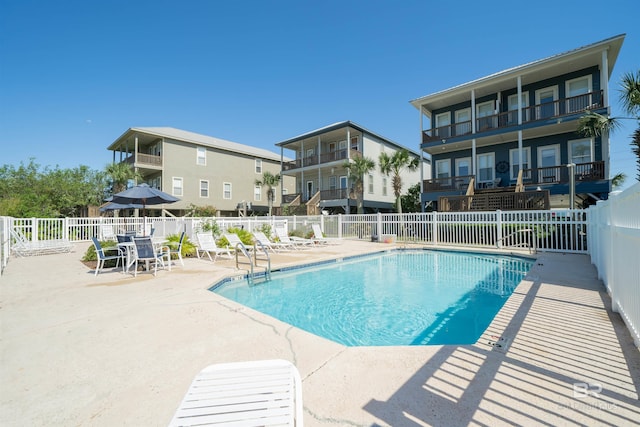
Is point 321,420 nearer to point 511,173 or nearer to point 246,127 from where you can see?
point 511,173

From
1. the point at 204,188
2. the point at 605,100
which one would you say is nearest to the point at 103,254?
the point at 204,188

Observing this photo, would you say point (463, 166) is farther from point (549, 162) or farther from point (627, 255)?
point (627, 255)

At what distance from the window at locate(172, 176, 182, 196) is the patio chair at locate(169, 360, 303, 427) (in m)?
26.6

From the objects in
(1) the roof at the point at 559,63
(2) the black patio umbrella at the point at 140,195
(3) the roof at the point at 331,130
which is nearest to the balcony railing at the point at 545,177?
(1) the roof at the point at 559,63

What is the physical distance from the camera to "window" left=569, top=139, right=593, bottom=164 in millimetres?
15695

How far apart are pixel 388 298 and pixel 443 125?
18.4 metres

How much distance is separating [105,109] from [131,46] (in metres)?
8.97

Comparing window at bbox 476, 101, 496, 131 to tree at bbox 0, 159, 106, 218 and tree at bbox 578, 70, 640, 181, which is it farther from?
tree at bbox 0, 159, 106, 218

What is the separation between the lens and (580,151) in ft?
52.3

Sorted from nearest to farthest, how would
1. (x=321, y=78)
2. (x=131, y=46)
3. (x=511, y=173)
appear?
(x=131, y=46)
(x=511, y=173)
(x=321, y=78)

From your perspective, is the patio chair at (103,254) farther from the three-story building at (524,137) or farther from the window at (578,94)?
the window at (578,94)

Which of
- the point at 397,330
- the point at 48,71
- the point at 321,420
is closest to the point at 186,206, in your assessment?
the point at 48,71

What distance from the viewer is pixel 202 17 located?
13.1 metres

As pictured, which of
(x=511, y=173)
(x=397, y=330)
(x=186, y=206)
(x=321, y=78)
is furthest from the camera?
(x=186, y=206)
